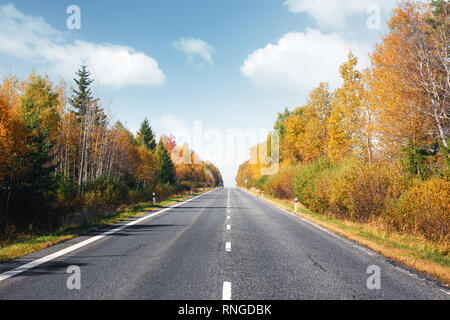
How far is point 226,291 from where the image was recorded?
409 cm

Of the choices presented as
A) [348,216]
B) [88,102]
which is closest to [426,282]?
[348,216]

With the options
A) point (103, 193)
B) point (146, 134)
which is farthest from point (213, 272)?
point (146, 134)

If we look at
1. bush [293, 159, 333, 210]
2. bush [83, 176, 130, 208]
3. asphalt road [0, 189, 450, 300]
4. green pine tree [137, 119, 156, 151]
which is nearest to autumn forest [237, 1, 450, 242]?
bush [293, 159, 333, 210]

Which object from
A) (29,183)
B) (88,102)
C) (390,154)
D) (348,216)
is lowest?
(348,216)

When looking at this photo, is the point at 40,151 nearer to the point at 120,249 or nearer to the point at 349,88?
the point at 120,249

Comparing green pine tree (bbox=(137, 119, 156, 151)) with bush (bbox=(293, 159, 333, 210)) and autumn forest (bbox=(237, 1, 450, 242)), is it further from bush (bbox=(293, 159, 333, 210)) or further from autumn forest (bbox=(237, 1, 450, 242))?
autumn forest (bbox=(237, 1, 450, 242))

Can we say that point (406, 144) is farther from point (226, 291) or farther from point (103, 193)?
point (103, 193)

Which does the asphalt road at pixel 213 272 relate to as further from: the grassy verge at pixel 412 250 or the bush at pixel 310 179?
the bush at pixel 310 179

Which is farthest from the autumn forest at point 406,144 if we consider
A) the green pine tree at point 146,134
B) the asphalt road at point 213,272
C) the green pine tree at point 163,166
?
the green pine tree at point 146,134

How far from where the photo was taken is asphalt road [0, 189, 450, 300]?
13.2 feet

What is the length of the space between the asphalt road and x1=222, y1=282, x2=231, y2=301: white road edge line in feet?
0.05

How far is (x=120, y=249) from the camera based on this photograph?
22.4 feet

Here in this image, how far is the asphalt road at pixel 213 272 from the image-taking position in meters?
4.04
